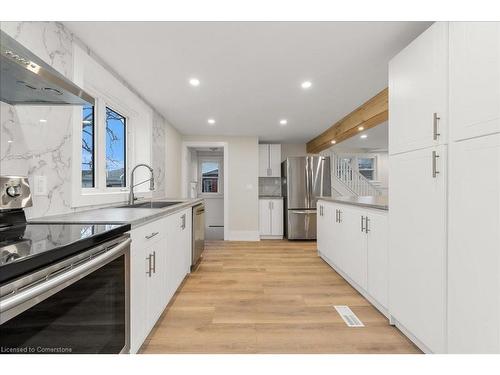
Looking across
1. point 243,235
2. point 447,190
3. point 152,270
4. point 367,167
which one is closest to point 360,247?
point 447,190

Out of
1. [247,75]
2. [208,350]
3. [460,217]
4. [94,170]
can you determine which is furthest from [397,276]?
[94,170]

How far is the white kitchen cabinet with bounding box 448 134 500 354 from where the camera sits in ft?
3.57

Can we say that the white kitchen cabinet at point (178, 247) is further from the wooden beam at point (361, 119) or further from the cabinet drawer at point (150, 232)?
the wooden beam at point (361, 119)

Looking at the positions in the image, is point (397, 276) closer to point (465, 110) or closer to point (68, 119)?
point (465, 110)

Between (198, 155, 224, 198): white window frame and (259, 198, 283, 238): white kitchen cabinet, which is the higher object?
(198, 155, 224, 198): white window frame

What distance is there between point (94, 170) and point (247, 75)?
5.70 feet

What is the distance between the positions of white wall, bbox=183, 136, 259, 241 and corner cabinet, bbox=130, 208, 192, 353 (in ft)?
8.93

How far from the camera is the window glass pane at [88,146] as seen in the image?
228cm

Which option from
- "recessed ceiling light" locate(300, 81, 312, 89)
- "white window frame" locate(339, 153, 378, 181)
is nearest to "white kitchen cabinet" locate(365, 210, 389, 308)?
"recessed ceiling light" locate(300, 81, 312, 89)

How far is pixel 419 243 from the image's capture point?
1562 mm

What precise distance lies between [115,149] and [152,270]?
5.97 feet

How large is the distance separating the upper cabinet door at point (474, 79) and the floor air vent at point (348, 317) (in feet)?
4.80

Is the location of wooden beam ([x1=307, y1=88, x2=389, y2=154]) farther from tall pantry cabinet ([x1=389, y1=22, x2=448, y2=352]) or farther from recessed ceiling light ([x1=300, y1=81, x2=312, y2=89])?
tall pantry cabinet ([x1=389, y1=22, x2=448, y2=352])

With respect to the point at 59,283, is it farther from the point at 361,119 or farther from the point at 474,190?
the point at 361,119
